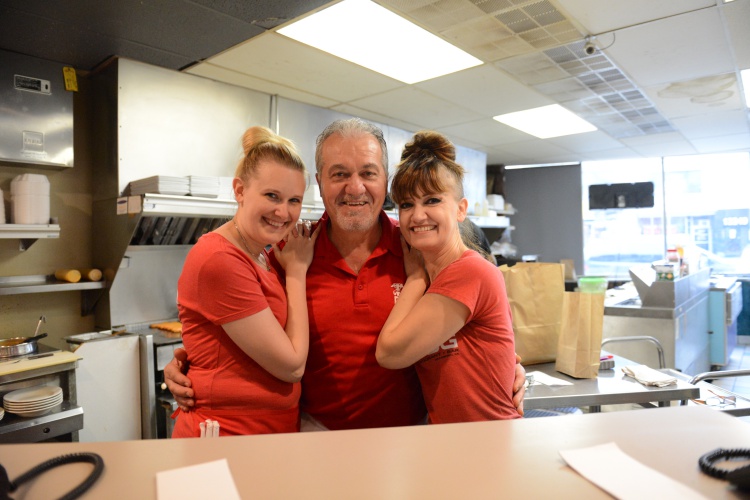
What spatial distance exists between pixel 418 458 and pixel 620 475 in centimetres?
30

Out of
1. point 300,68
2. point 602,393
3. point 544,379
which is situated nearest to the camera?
point 602,393

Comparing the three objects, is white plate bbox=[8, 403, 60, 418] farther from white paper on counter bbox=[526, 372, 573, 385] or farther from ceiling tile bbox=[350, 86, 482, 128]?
ceiling tile bbox=[350, 86, 482, 128]

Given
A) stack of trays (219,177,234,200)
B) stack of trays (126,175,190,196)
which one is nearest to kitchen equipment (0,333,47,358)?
stack of trays (126,175,190,196)

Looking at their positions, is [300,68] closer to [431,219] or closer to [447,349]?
[431,219]

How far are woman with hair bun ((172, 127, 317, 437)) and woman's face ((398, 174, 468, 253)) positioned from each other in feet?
1.27

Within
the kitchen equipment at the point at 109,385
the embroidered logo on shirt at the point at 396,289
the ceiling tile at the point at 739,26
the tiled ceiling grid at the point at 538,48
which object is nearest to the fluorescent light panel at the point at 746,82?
the ceiling tile at the point at 739,26

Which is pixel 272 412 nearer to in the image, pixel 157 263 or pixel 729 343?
pixel 157 263

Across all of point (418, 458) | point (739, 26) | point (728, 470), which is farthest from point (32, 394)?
point (739, 26)

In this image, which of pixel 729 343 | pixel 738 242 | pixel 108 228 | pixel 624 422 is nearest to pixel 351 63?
pixel 108 228

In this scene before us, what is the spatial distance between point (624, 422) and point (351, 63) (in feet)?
11.6

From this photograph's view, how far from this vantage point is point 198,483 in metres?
0.70

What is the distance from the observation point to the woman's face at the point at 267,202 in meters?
1.56

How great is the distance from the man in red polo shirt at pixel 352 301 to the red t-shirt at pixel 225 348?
0.49 ft

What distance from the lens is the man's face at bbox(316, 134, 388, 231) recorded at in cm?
168
